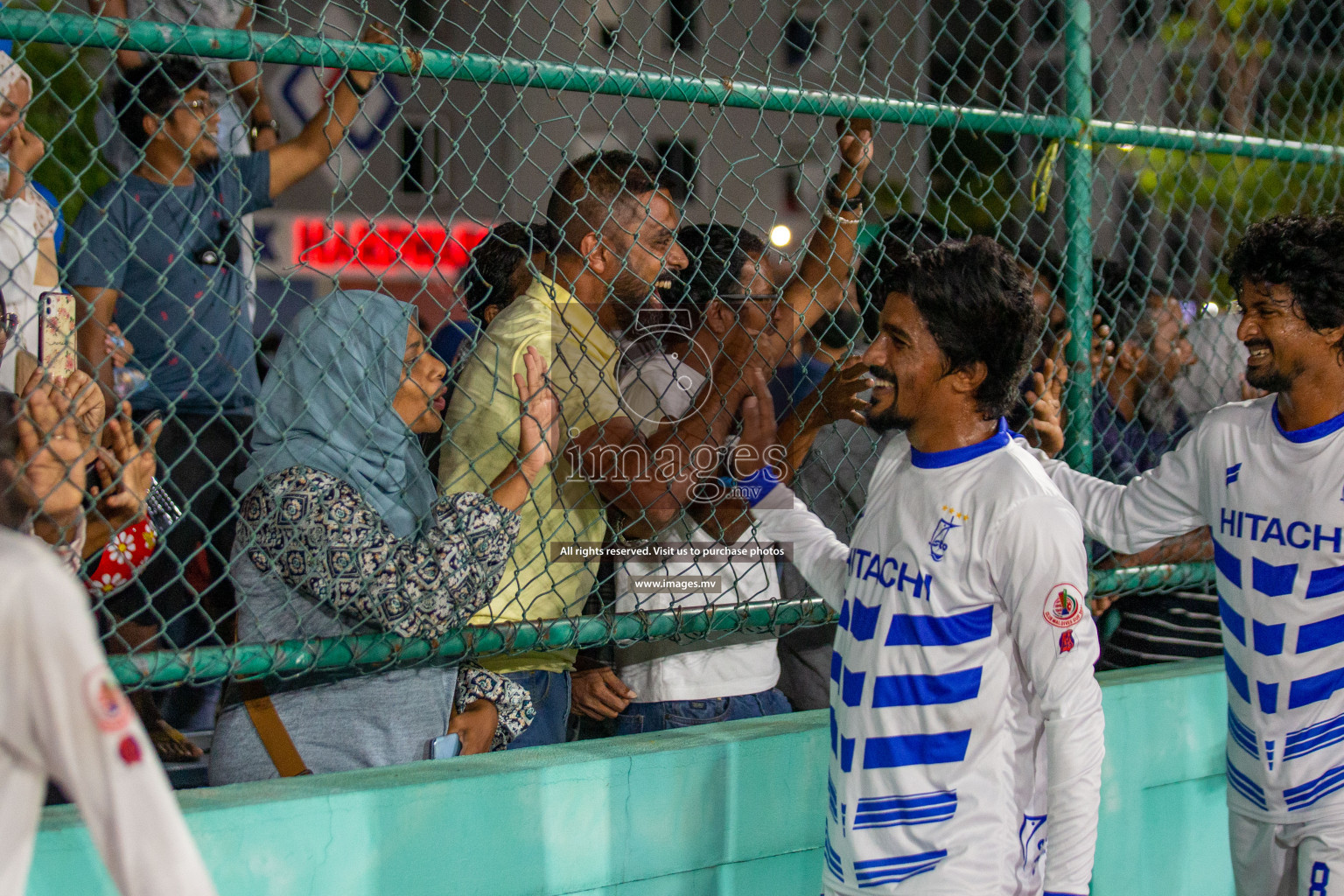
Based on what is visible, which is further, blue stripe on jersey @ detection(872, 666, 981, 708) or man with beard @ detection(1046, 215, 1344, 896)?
man with beard @ detection(1046, 215, 1344, 896)

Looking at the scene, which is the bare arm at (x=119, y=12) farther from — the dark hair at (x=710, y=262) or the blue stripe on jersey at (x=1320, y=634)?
the blue stripe on jersey at (x=1320, y=634)

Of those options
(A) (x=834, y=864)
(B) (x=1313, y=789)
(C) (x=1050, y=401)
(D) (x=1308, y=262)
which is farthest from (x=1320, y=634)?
(A) (x=834, y=864)

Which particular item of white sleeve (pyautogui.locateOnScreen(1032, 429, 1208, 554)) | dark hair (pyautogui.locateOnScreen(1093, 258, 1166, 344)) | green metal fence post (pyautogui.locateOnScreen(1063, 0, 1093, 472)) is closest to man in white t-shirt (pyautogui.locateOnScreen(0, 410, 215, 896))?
white sleeve (pyautogui.locateOnScreen(1032, 429, 1208, 554))

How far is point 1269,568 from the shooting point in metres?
2.46

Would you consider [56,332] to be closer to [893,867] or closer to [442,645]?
[442,645]

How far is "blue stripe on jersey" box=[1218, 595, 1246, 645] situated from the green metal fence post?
0.68m

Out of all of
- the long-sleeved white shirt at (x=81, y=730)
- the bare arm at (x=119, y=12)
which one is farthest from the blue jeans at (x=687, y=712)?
the bare arm at (x=119, y=12)

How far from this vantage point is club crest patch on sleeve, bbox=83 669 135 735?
122cm

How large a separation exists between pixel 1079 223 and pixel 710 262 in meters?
1.05

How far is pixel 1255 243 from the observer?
249cm

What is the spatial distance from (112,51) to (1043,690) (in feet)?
6.60

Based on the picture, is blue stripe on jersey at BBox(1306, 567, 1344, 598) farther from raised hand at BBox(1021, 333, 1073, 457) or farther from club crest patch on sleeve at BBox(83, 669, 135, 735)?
club crest patch on sleeve at BBox(83, 669, 135, 735)

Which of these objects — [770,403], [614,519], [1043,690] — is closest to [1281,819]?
[1043,690]

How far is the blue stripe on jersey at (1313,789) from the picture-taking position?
2340 millimetres
